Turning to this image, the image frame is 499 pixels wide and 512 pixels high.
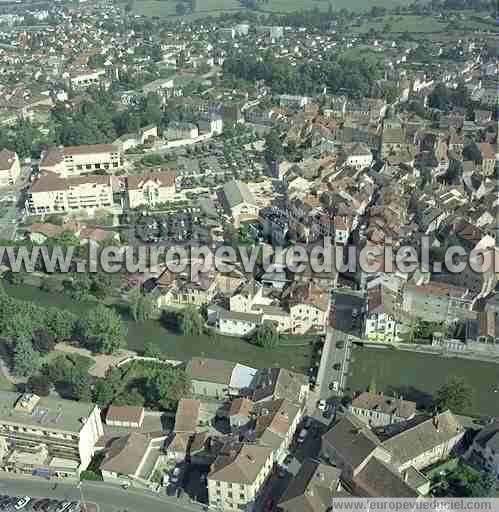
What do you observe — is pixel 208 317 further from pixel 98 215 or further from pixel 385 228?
pixel 98 215

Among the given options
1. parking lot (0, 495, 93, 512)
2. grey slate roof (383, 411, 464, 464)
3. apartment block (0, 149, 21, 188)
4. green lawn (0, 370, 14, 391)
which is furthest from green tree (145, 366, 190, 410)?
apartment block (0, 149, 21, 188)

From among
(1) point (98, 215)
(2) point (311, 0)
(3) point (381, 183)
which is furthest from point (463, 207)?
(2) point (311, 0)

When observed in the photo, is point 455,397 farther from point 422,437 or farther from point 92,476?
point 92,476

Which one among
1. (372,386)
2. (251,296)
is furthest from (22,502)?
(251,296)

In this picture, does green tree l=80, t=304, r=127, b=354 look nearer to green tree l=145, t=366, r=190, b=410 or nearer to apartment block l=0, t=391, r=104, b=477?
green tree l=145, t=366, r=190, b=410

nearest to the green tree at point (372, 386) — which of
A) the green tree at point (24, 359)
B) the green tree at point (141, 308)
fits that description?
the green tree at point (141, 308)

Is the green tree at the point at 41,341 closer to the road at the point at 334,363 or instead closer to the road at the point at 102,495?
the road at the point at 102,495
